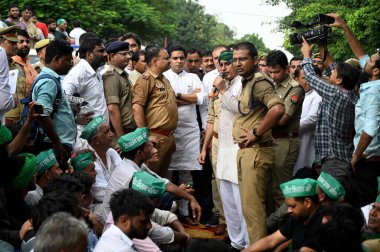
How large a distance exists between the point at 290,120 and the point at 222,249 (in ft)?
13.8

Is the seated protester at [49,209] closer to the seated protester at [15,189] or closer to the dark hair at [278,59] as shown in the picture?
the seated protester at [15,189]

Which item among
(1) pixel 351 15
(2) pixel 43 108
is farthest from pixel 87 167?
(1) pixel 351 15

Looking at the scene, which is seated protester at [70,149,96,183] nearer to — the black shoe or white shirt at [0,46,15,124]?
white shirt at [0,46,15,124]

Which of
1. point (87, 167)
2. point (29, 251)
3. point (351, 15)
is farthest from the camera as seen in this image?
point (351, 15)

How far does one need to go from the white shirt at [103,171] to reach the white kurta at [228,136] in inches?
43.7

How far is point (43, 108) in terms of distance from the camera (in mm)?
6047

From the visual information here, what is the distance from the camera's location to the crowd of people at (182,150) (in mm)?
5121

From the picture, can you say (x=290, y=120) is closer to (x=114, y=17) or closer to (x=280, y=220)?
(x=280, y=220)

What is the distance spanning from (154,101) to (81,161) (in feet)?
6.32

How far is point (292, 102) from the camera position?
7.87 m

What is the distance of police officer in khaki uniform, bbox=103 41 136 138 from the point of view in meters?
8.18

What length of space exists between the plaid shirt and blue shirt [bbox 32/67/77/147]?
2.41 meters

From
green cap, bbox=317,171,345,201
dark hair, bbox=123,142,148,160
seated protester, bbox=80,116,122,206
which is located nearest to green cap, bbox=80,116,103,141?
seated protester, bbox=80,116,122,206

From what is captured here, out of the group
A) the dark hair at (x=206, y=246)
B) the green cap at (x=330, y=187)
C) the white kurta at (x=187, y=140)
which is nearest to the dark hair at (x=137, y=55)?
the white kurta at (x=187, y=140)
